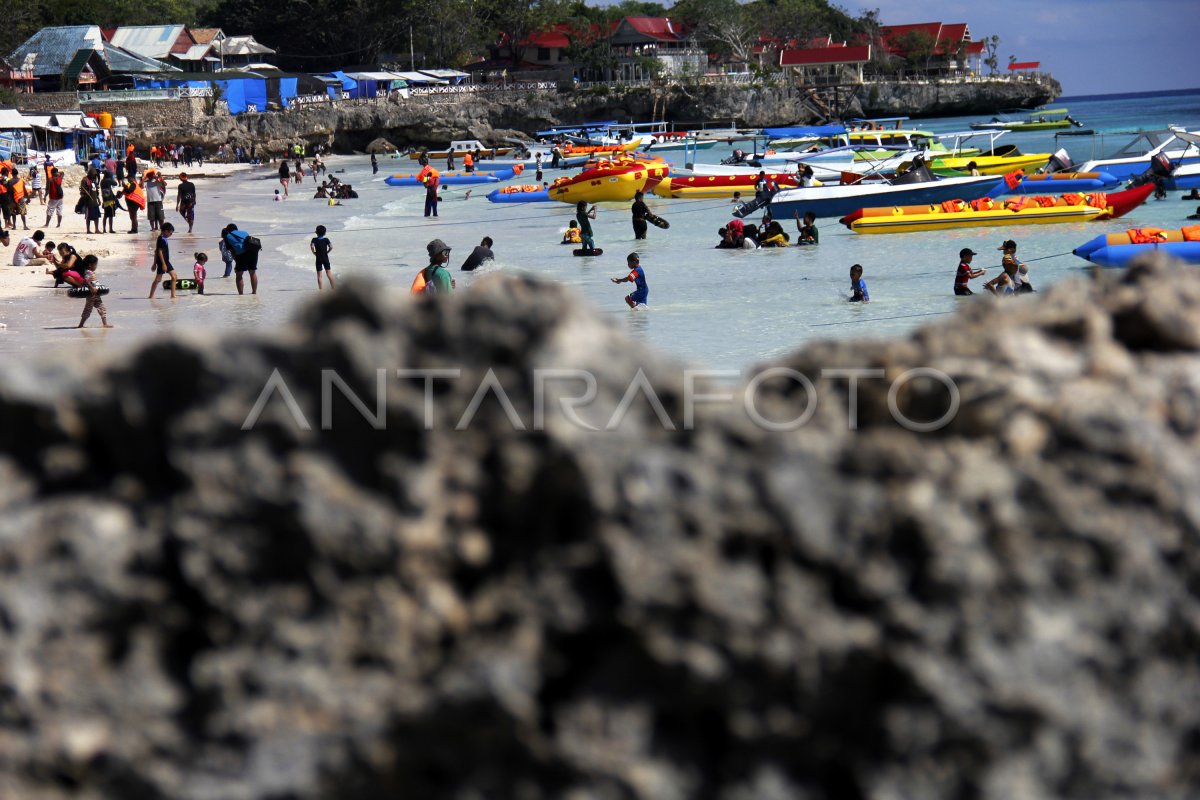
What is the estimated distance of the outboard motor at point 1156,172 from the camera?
31188mm

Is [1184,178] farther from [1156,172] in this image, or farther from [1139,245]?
[1139,245]

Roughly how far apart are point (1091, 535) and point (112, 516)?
2205mm

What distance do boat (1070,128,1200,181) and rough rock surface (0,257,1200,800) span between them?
32045 millimetres

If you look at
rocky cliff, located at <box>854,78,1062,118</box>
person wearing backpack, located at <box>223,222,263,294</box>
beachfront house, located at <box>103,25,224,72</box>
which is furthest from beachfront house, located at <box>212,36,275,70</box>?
person wearing backpack, located at <box>223,222,263,294</box>

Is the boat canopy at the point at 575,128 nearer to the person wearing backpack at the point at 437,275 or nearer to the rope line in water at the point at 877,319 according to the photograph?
the rope line in water at the point at 877,319

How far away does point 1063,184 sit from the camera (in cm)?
3033

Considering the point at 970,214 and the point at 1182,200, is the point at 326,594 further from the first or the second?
the point at 1182,200

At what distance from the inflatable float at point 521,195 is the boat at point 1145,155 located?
51.8ft

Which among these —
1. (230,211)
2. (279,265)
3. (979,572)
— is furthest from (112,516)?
(230,211)

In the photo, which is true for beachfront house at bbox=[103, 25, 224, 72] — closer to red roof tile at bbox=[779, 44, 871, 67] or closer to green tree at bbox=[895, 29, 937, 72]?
red roof tile at bbox=[779, 44, 871, 67]

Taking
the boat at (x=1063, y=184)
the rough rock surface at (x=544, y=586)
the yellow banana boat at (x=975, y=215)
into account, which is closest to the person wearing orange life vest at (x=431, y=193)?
the yellow banana boat at (x=975, y=215)

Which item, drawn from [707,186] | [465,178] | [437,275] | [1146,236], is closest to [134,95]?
[465,178]

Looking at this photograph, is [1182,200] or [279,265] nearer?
[279,265]

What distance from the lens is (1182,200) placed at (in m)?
30.3
